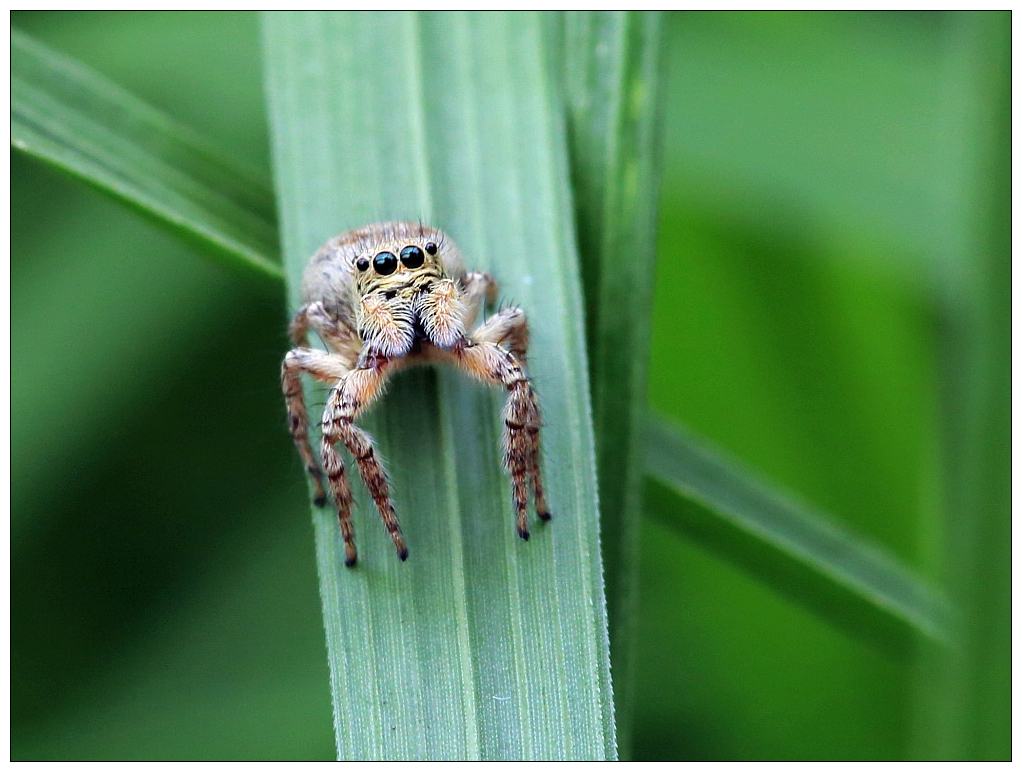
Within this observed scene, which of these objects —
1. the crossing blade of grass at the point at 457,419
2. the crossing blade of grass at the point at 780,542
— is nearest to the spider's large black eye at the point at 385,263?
the crossing blade of grass at the point at 457,419

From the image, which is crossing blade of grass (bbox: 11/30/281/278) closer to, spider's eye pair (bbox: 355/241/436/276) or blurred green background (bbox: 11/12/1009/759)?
spider's eye pair (bbox: 355/241/436/276)

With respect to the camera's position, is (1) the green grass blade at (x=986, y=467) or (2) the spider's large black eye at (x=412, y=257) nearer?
(1) the green grass blade at (x=986, y=467)

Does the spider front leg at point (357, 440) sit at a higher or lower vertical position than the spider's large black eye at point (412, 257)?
lower

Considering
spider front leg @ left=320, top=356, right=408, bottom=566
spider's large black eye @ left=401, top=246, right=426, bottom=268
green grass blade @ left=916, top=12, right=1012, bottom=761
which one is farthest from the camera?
spider's large black eye @ left=401, top=246, right=426, bottom=268

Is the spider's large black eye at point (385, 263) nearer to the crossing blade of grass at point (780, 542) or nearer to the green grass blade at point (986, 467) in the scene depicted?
the crossing blade of grass at point (780, 542)

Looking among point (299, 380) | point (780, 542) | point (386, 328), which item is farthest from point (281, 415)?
point (780, 542)

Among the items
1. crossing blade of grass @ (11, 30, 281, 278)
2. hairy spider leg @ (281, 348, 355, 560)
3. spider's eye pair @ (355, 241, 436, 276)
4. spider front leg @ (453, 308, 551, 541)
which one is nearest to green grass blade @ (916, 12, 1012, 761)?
spider front leg @ (453, 308, 551, 541)

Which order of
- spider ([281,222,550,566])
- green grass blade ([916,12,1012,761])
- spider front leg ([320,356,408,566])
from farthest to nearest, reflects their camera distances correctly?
1. spider ([281,222,550,566])
2. spider front leg ([320,356,408,566])
3. green grass blade ([916,12,1012,761])

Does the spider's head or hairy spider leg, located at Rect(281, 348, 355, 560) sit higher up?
the spider's head
